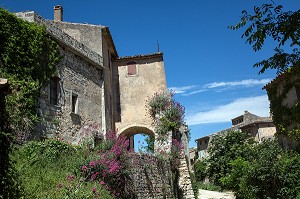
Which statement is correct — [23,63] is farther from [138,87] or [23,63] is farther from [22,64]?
[138,87]

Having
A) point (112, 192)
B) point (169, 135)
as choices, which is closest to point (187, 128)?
point (169, 135)

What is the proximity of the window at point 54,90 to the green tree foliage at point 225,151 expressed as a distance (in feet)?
61.2

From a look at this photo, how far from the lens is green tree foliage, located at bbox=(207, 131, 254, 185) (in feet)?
90.6

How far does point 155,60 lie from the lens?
67.7ft

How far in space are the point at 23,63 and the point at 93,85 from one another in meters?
5.71

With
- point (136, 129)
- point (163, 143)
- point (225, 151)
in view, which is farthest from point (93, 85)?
point (225, 151)

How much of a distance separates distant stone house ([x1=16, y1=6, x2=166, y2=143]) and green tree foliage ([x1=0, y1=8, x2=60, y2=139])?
76 cm

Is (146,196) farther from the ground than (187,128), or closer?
closer

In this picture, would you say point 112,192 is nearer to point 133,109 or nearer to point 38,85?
point 38,85

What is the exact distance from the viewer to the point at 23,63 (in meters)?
11.3

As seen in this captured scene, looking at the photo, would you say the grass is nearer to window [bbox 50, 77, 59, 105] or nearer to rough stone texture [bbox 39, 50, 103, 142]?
rough stone texture [bbox 39, 50, 103, 142]

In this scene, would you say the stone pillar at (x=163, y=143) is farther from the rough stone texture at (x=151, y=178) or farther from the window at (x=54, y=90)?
the window at (x=54, y=90)

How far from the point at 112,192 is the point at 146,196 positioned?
7.22 feet

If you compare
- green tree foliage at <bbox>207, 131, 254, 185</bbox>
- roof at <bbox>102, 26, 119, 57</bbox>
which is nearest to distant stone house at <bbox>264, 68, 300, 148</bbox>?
green tree foliage at <bbox>207, 131, 254, 185</bbox>
